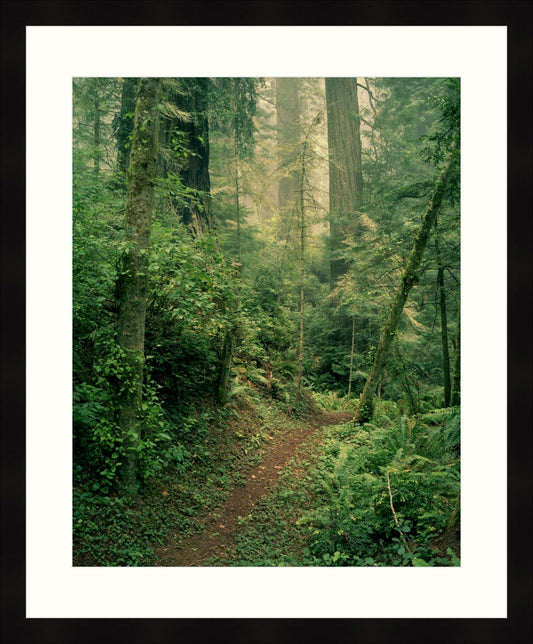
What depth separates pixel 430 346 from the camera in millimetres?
9914

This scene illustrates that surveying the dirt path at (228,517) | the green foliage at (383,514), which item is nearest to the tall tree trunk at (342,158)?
the dirt path at (228,517)

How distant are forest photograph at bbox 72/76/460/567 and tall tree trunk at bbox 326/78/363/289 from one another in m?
0.59

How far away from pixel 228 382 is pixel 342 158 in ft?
28.7

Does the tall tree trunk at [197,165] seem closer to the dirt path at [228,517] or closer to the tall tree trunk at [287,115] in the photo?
the dirt path at [228,517]

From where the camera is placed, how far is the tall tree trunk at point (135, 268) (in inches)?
152

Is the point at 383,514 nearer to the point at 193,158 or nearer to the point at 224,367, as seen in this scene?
the point at 224,367

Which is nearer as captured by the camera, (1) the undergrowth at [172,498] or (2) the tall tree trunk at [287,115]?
(1) the undergrowth at [172,498]

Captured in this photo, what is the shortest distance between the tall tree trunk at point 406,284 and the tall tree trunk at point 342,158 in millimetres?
4230

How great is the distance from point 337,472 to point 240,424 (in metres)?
2.15
